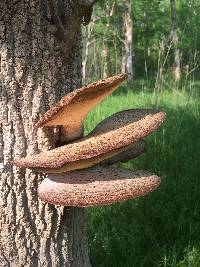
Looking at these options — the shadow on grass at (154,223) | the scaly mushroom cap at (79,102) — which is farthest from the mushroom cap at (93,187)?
the shadow on grass at (154,223)

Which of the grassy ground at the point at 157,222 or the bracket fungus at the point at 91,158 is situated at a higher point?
the bracket fungus at the point at 91,158

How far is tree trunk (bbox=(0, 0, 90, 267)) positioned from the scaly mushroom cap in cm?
20

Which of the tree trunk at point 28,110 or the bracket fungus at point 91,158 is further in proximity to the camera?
the tree trunk at point 28,110

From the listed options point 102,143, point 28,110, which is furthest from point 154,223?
point 102,143

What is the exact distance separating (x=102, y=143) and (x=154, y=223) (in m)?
2.07

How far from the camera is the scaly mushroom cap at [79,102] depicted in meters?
1.38

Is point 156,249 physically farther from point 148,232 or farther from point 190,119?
point 190,119

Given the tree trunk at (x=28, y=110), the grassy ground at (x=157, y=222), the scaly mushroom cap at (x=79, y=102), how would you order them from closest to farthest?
1. the scaly mushroom cap at (x=79, y=102)
2. the tree trunk at (x=28, y=110)
3. the grassy ground at (x=157, y=222)

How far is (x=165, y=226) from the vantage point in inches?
130

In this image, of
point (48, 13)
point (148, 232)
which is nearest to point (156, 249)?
point (148, 232)

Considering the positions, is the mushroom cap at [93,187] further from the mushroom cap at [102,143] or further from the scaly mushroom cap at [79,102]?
the scaly mushroom cap at [79,102]

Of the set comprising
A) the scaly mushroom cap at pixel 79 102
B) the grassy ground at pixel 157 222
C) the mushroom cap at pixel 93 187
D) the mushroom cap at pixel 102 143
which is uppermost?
the scaly mushroom cap at pixel 79 102

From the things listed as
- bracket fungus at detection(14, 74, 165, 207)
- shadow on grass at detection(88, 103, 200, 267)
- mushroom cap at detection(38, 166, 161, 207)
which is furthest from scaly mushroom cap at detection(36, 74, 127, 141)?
shadow on grass at detection(88, 103, 200, 267)

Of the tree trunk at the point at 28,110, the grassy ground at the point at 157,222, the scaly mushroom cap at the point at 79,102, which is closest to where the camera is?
the scaly mushroom cap at the point at 79,102
